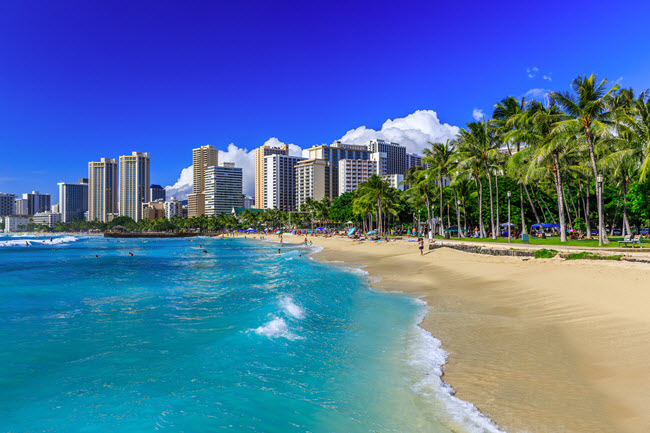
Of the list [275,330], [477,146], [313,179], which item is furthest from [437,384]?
[313,179]

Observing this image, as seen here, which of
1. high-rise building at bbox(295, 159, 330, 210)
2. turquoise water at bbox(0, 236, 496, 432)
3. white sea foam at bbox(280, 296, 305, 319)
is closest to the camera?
turquoise water at bbox(0, 236, 496, 432)

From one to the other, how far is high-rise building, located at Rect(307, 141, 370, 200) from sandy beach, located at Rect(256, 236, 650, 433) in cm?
16565

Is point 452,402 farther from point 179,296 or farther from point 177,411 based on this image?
point 179,296

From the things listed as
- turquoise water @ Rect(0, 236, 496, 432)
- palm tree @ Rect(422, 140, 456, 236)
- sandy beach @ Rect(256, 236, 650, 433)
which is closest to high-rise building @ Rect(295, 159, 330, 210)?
palm tree @ Rect(422, 140, 456, 236)

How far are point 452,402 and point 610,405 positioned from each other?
7.55ft

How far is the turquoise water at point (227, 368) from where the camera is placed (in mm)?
6086

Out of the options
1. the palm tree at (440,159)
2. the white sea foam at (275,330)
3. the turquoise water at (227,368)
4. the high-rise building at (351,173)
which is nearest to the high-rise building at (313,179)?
the high-rise building at (351,173)

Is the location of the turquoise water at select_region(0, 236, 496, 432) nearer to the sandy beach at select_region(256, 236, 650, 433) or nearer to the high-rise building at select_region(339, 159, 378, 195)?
the sandy beach at select_region(256, 236, 650, 433)

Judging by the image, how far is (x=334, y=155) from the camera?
628ft

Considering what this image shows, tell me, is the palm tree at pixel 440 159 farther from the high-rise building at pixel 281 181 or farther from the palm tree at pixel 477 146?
the high-rise building at pixel 281 181

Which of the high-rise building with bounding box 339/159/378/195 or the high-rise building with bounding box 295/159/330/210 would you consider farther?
the high-rise building with bounding box 295/159/330/210

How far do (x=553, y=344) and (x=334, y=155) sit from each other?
186m

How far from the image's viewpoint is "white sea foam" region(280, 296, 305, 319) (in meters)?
13.5

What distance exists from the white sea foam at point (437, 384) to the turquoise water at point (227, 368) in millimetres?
30
